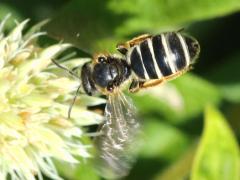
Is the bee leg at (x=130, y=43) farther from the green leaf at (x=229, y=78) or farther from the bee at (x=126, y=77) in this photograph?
the green leaf at (x=229, y=78)

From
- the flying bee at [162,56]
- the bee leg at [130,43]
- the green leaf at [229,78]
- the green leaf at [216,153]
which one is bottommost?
the green leaf at [216,153]

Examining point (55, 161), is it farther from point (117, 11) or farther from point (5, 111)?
point (117, 11)

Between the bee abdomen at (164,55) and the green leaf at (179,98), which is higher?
the bee abdomen at (164,55)

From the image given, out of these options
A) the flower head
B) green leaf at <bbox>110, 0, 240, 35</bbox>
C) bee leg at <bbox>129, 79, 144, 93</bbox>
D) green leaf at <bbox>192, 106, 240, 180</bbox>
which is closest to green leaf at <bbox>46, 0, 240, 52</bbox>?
green leaf at <bbox>110, 0, 240, 35</bbox>

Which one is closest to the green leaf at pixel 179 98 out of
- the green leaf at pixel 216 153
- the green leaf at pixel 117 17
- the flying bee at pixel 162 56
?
the green leaf at pixel 117 17

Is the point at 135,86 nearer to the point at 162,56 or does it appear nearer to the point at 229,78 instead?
the point at 162,56

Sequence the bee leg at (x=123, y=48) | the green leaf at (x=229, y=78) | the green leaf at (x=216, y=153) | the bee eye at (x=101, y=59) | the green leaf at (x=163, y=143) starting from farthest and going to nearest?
the green leaf at (x=229, y=78)
the green leaf at (x=163, y=143)
the green leaf at (x=216, y=153)
the bee leg at (x=123, y=48)
the bee eye at (x=101, y=59)
